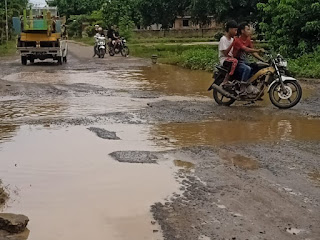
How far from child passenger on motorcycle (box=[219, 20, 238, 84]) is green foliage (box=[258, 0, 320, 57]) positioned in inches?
317

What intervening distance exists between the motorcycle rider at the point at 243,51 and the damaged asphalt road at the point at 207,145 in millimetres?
708

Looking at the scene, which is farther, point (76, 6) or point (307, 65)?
point (76, 6)

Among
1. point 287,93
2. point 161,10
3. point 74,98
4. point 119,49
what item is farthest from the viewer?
point 161,10

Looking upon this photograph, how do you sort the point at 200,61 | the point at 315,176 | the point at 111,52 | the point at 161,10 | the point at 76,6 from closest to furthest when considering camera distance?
the point at 315,176 < the point at 200,61 < the point at 111,52 < the point at 161,10 < the point at 76,6

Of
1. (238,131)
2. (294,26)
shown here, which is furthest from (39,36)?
(238,131)

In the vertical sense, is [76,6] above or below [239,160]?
above

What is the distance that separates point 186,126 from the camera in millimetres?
8836

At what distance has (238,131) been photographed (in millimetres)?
8391

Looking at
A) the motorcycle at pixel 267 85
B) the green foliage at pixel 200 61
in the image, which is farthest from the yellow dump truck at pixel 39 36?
the motorcycle at pixel 267 85

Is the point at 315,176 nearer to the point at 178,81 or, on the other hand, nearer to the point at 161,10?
the point at 178,81

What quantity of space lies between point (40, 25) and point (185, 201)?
19137 millimetres

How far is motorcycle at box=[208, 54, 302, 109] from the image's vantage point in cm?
1030

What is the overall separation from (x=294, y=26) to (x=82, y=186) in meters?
15.1

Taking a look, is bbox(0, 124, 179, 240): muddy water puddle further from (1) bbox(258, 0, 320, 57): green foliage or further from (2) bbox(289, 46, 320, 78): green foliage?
(1) bbox(258, 0, 320, 57): green foliage
